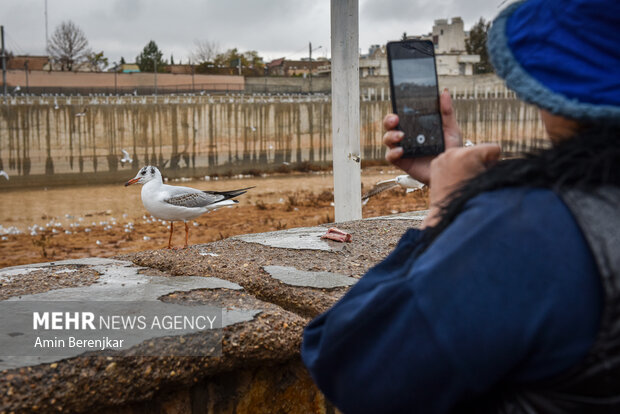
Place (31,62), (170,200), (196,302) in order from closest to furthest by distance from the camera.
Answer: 1. (196,302)
2. (170,200)
3. (31,62)

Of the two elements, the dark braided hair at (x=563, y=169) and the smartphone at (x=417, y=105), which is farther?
the smartphone at (x=417, y=105)

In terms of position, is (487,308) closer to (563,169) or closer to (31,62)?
(563,169)

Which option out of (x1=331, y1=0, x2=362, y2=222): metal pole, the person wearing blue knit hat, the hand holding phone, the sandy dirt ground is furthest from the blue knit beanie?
the sandy dirt ground

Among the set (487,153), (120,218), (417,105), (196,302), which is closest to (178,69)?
(120,218)

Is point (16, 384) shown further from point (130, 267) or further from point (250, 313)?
point (130, 267)

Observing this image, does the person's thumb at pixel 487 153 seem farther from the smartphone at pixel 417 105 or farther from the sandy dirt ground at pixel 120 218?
the sandy dirt ground at pixel 120 218

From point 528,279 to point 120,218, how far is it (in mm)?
14191

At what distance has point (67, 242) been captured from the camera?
1052 cm

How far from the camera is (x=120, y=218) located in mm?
14094

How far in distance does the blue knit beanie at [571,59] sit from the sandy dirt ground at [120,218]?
7.33 metres

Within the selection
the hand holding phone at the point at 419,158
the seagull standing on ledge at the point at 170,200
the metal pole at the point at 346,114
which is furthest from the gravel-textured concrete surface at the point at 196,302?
the metal pole at the point at 346,114

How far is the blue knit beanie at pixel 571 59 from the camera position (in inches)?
31.3

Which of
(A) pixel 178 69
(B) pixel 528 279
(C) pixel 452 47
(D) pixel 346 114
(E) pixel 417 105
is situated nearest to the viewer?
(B) pixel 528 279

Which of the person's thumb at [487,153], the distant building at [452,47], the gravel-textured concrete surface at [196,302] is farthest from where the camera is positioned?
the distant building at [452,47]
